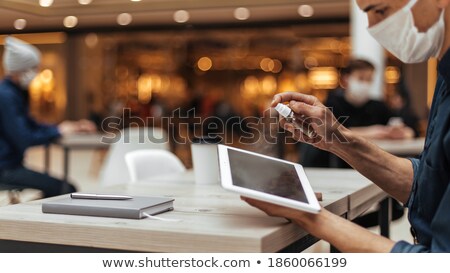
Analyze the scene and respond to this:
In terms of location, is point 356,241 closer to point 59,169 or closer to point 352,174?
point 352,174

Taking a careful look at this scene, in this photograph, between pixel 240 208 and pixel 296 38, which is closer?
pixel 240 208

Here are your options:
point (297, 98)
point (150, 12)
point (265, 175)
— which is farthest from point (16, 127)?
point (150, 12)

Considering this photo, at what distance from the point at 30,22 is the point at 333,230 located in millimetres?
1502

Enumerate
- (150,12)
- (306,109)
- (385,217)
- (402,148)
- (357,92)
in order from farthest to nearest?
(150,12), (357,92), (402,148), (385,217), (306,109)

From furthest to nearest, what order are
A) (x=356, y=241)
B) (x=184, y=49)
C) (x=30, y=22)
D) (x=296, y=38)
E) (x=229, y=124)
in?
1. (x=184, y=49)
2. (x=296, y=38)
3. (x=229, y=124)
4. (x=30, y=22)
5. (x=356, y=241)

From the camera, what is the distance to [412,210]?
1238 millimetres

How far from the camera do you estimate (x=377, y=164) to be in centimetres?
150

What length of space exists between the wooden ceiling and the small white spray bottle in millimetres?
1086

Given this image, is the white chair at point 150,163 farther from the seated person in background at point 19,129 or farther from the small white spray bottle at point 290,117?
the seated person in background at point 19,129

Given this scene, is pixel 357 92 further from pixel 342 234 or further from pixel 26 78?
pixel 342 234

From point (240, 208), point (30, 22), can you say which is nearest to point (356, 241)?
point (240, 208)

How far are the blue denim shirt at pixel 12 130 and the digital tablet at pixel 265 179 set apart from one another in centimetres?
237

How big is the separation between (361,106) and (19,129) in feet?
7.13

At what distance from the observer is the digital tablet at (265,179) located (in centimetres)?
103
